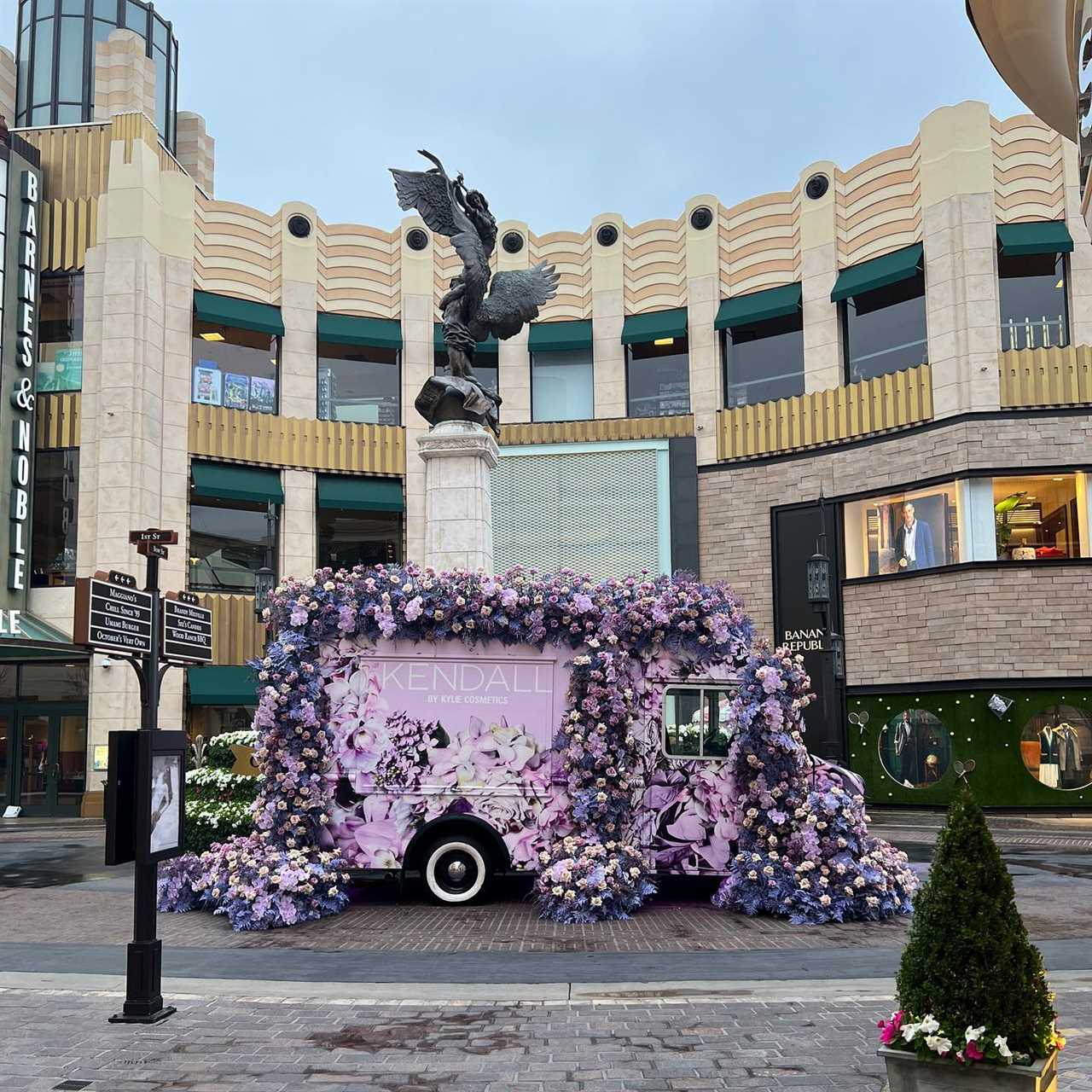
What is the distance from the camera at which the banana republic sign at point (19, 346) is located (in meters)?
27.2

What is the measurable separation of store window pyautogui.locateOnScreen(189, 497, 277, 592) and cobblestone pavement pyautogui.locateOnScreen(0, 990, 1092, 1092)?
→ 22.3 metres

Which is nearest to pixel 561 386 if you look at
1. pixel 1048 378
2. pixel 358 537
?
pixel 358 537

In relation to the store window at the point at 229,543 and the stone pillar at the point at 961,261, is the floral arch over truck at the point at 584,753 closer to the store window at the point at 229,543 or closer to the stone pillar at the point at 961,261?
the stone pillar at the point at 961,261

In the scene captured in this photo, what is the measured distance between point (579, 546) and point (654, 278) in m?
7.87

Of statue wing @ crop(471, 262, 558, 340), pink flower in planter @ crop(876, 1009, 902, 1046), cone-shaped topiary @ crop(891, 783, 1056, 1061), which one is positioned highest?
statue wing @ crop(471, 262, 558, 340)

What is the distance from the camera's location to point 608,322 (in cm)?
3169

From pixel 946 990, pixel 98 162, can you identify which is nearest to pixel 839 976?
pixel 946 990

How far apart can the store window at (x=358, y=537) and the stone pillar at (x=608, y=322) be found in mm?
6801

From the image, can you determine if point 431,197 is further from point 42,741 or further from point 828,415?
point 42,741

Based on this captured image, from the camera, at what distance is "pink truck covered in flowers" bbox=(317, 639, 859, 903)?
11695 millimetres

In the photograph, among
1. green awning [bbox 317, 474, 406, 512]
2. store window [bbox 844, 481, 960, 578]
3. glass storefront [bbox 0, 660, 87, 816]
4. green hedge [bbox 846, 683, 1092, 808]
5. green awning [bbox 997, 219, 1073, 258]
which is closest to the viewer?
green hedge [bbox 846, 683, 1092, 808]

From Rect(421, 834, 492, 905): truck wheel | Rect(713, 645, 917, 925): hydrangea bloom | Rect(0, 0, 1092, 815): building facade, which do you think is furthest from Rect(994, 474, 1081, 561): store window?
Rect(421, 834, 492, 905): truck wheel

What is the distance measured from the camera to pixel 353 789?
38.8ft

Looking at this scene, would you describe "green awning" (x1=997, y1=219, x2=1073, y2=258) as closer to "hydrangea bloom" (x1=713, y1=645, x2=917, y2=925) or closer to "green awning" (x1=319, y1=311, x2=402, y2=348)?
"green awning" (x1=319, y1=311, x2=402, y2=348)
